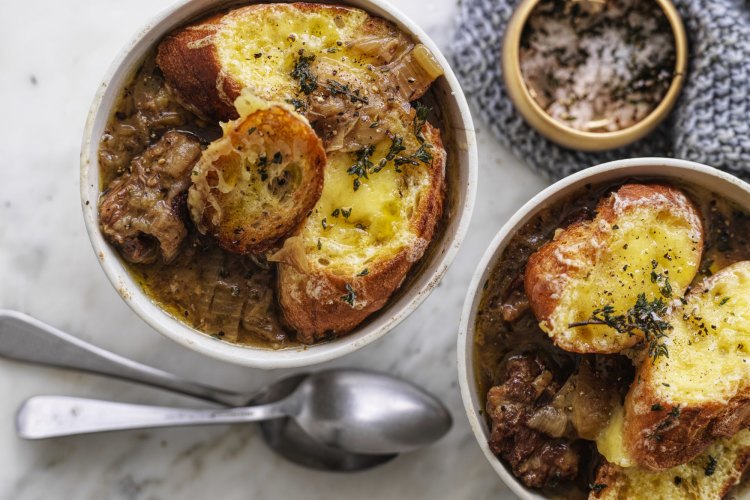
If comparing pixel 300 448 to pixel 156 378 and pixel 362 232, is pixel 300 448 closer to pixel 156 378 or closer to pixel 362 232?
pixel 156 378

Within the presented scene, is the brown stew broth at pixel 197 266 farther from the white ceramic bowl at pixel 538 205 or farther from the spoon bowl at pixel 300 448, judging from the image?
the spoon bowl at pixel 300 448

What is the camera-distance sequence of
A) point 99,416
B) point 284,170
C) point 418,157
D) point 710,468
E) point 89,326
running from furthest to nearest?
point 89,326
point 99,416
point 710,468
point 418,157
point 284,170

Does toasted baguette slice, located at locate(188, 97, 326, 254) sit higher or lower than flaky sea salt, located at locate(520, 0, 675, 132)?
higher

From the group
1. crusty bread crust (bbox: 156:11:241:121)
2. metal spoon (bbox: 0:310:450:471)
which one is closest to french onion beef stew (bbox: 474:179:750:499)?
metal spoon (bbox: 0:310:450:471)

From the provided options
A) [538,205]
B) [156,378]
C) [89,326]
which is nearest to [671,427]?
[538,205]

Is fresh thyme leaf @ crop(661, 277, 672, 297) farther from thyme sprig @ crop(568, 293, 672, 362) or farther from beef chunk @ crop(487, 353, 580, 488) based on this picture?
beef chunk @ crop(487, 353, 580, 488)

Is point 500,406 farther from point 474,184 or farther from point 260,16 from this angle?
point 260,16

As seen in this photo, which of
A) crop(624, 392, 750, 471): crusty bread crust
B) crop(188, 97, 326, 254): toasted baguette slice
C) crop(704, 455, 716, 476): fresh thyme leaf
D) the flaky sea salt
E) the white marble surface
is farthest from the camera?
the flaky sea salt
